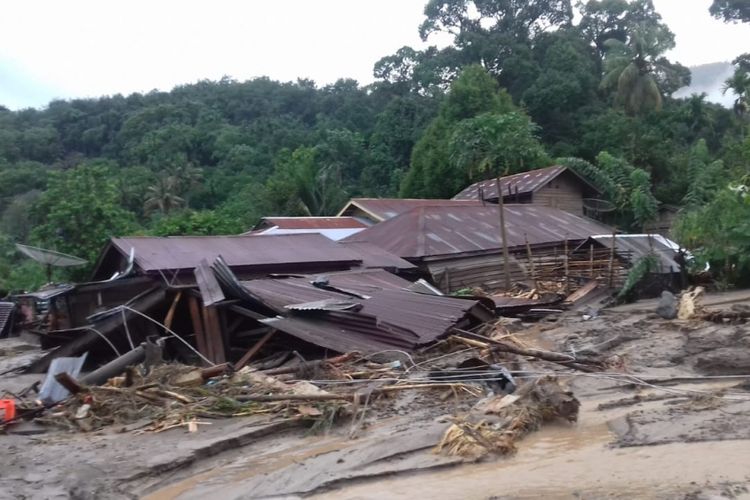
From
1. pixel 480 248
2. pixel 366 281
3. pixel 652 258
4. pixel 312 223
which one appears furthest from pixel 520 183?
pixel 366 281

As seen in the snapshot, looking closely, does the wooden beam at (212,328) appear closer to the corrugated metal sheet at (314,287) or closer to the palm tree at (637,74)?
the corrugated metal sheet at (314,287)

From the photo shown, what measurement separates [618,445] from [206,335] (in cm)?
686

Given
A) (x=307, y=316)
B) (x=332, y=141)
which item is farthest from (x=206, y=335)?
(x=332, y=141)

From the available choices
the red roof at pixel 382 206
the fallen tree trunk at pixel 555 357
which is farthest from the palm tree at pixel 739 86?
the fallen tree trunk at pixel 555 357

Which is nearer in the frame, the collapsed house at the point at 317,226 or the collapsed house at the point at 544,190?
the collapsed house at the point at 317,226

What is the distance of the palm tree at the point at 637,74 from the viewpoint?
131 ft

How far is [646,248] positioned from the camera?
21.1m

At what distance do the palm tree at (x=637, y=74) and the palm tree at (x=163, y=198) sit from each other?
24.6 metres

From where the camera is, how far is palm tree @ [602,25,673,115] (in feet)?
131

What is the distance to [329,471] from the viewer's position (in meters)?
6.64

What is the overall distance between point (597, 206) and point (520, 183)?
327 cm

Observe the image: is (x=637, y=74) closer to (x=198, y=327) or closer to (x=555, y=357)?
(x=555, y=357)

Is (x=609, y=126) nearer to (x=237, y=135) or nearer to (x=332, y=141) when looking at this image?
(x=332, y=141)

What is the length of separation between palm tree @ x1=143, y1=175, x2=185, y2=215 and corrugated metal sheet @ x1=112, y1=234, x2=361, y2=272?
27148 millimetres
